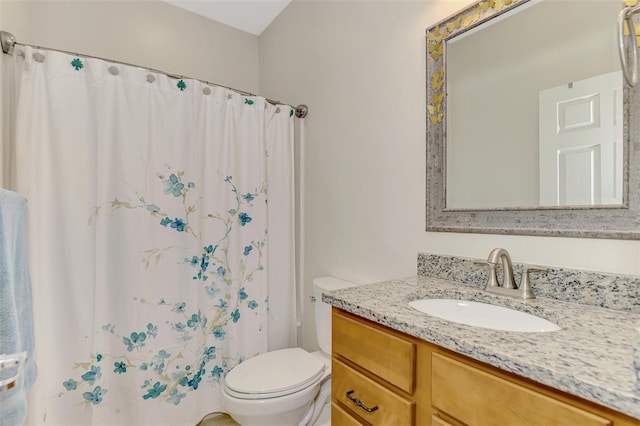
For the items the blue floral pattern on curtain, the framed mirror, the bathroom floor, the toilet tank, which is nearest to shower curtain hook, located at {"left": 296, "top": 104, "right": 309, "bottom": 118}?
the blue floral pattern on curtain

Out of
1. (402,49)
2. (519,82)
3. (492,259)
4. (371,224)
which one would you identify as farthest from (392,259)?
(402,49)

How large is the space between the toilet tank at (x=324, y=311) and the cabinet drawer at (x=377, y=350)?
0.61 meters

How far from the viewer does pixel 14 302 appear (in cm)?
83

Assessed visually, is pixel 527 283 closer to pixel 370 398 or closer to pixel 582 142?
pixel 582 142

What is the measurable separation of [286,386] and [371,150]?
1166 millimetres

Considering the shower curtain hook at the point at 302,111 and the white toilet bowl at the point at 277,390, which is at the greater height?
the shower curtain hook at the point at 302,111

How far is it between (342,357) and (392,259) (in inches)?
23.3

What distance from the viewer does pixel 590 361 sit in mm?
550

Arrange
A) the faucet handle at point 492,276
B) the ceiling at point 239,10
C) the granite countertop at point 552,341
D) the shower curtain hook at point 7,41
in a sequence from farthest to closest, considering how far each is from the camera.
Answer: the ceiling at point 239,10
the shower curtain hook at point 7,41
the faucet handle at point 492,276
the granite countertop at point 552,341

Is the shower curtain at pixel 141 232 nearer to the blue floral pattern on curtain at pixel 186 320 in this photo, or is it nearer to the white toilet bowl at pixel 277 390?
the blue floral pattern on curtain at pixel 186 320

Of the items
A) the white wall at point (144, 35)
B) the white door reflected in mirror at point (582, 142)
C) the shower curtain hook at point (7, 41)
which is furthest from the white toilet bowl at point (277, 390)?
the white wall at point (144, 35)

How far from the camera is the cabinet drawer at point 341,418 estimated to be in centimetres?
96

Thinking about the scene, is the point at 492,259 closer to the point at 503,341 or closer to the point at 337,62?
the point at 503,341

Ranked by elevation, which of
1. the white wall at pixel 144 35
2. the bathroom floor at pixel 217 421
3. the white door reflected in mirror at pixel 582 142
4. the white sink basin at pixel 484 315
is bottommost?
the bathroom floor at pixel 217 421
